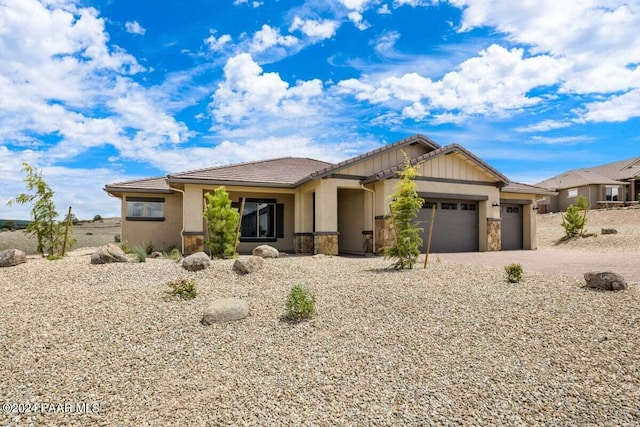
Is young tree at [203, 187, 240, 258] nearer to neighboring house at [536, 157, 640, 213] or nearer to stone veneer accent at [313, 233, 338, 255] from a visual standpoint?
stone veneer accent at [313, 233, 338, 255]

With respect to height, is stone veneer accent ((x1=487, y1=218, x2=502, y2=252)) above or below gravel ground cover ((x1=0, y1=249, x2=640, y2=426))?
above

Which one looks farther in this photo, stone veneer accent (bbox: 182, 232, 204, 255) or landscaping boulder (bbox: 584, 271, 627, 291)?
stone veneer accent (bbox: 182, 232, 204, 255)

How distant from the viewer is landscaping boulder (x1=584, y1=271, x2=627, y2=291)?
6.60 metres

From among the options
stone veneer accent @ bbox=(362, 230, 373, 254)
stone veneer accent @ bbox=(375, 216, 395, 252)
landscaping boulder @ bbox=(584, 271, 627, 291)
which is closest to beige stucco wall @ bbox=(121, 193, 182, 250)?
stone veneer accent @ bbox=(362, 230, 373, 254)

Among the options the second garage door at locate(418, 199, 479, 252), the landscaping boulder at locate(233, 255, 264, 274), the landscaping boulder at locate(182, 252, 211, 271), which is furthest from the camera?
the second garage door at locate(418, 199, 479, 252)

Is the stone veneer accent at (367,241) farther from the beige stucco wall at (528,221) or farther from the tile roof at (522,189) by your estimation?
the beige stucco wall at (528,221)

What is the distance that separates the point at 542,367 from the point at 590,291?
3.23 meters

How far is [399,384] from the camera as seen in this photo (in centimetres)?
411

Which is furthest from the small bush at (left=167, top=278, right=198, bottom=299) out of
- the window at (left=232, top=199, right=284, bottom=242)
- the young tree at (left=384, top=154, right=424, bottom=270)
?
the window at (left=232, top=199, right=284, bottom=242)

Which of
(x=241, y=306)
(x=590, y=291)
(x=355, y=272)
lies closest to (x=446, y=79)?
(x=355, y=272)

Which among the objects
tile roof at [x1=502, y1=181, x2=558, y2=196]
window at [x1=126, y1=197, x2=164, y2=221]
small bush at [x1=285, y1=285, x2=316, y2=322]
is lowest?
small bush at [x1=285, y1=285, x2=316, y2=322]

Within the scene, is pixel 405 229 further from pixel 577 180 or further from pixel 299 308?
pixel 577 180

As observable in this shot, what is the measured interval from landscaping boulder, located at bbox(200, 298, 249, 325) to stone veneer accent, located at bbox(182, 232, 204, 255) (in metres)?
8.27

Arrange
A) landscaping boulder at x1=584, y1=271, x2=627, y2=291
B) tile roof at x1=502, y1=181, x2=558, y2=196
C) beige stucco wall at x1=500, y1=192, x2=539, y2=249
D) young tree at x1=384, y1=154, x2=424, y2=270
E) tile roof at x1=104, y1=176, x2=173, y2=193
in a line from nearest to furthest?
landscaping boulder at x1=584, y1=271, x2=627, y2=291 → young tree at x1=384, y1=154, x2=424, y2=270 → tile roof at x1=104, y1=176, x2=173, y2=193 → tile roof at x1=502, y1=181, x2=558, y2=196 → beige stucco wall at x1=500, y1=192, x2=539, y2=249
